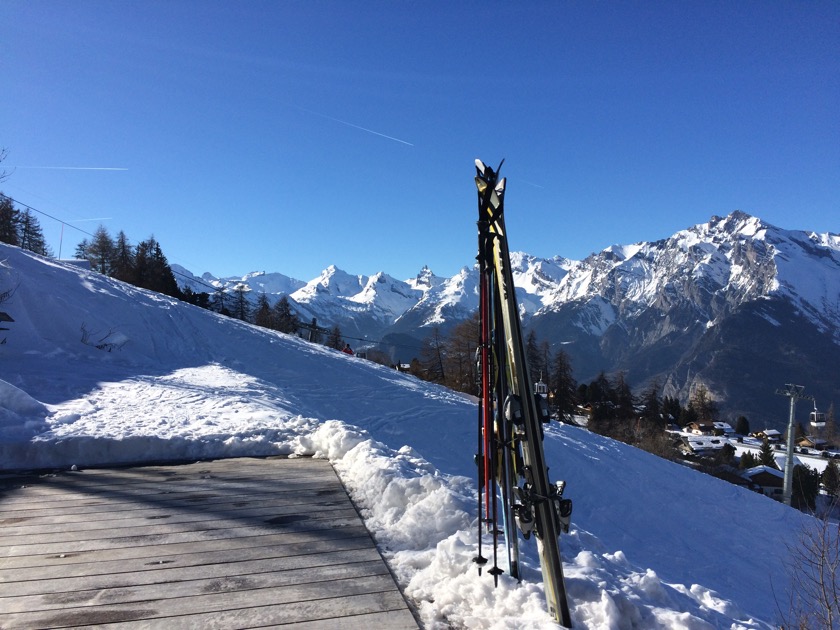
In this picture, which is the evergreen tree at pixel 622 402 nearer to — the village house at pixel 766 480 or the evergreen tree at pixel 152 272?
the village house at pixel 766 480

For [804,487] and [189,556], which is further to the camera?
[804,487]

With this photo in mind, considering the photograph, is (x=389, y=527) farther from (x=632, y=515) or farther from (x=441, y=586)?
(x=632, y=515)

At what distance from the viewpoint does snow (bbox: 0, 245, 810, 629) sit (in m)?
3.51

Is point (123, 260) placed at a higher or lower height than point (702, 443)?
higher

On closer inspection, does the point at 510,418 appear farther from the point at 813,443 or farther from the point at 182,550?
the point at 813,443

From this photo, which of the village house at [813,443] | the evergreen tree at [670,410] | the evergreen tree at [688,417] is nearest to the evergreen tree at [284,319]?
the evergreen tree at [670,410]

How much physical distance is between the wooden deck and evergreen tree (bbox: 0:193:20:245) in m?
45.0

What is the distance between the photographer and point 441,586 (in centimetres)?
339

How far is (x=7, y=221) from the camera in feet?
143

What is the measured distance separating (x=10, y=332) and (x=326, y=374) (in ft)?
29.0

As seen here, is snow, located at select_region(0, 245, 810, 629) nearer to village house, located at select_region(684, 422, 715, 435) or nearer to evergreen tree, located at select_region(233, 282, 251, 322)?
evergreen tree, located at select_region(233, 282, 251, 322)

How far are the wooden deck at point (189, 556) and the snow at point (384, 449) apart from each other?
0.36 meters

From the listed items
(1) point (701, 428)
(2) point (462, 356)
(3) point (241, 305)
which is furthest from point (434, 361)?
(1) point (701, 428)

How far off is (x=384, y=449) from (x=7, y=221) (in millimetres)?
50543
